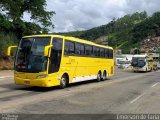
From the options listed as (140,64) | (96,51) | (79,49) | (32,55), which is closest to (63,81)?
(32,55)

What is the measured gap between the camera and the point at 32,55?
1802cm

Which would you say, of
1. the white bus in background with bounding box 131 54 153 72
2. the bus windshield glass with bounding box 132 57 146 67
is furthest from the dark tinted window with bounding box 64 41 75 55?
the bus windshield glass with bounding box 132 57 146 67

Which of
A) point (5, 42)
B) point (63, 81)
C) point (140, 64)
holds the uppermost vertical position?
point (5, 42)

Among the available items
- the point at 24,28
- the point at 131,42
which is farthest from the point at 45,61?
the point at 131,42

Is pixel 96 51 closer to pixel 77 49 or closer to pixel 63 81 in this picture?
pixel 77 49

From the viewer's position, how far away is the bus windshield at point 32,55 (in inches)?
703

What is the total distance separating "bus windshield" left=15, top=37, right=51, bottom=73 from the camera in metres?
17.8

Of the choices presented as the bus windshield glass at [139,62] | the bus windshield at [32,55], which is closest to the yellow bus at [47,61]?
the bus windshield at [32,55]

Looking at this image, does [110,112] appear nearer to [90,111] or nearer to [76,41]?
[90,111]

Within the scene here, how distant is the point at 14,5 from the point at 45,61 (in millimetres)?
35427

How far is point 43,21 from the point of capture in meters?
57.6

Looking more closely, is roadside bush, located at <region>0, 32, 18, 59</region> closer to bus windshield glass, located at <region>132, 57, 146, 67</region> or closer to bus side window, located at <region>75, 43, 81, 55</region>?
bus windshield glass, located at <region>132, 57, 146, 67</region>

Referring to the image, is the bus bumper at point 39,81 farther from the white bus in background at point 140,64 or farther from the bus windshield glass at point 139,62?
the bus windshield glass at point 139,62

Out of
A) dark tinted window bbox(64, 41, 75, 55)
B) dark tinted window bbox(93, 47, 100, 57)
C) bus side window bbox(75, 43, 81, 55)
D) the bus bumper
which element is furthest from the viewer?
dark tinted window bbox(93, 47, 100, 57)
